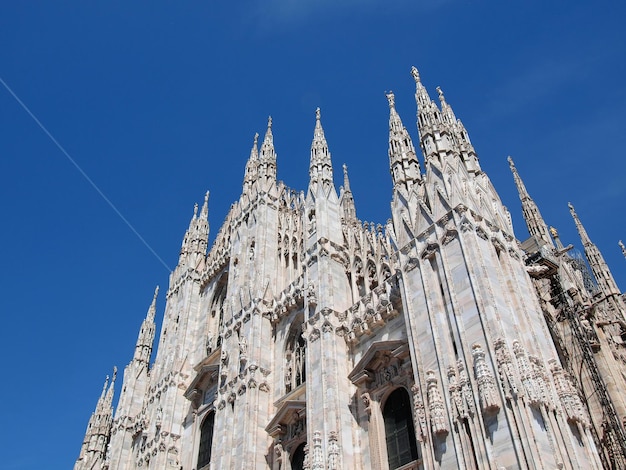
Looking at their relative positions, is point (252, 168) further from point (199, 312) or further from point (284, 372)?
point (284, 372)

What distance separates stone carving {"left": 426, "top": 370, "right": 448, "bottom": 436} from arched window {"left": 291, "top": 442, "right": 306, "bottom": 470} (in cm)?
760

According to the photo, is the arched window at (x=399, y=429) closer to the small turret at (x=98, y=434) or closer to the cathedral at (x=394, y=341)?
the cathedral at (x=394, y=341)

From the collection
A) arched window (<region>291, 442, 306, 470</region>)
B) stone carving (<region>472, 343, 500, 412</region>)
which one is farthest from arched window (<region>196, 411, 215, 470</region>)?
stone carving (<region>472, 343, 500, 412</region>)

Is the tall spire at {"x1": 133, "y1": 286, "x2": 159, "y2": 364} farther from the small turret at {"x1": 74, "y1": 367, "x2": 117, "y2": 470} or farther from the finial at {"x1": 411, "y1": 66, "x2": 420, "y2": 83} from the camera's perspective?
the finial at {"x1": 411, "y1": 66, "x2": 420, "y2": 83}

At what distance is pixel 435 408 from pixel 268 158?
70.5 ft

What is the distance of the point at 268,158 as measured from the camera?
110 ft

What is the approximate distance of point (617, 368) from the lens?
21.2m

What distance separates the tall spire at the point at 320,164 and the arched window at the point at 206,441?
1106cm

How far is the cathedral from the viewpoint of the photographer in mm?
13914

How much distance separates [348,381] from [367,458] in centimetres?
263

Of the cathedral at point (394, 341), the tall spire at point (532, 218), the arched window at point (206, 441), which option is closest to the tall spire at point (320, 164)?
the cathedral at point (394, 341)

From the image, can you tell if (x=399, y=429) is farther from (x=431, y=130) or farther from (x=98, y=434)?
(x=98, y=434)

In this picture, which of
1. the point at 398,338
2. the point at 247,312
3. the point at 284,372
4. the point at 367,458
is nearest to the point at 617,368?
the point at 398,338

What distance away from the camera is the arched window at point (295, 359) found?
74.8 feet
